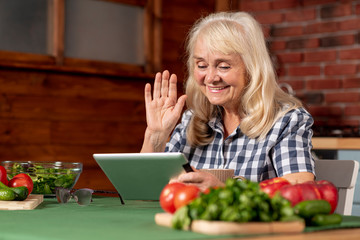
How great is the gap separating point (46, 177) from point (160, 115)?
1.87 ft

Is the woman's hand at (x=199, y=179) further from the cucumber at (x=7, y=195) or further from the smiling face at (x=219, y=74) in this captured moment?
the smiling face at (x=219, y=74)

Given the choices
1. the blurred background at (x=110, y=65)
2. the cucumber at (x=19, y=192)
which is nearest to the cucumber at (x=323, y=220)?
the cucumber at (x=19, y=192)

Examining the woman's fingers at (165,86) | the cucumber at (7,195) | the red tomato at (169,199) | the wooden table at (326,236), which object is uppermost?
the woman's fingers at (165,86)

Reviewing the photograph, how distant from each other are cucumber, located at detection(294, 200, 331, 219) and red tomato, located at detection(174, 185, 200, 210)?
21cm

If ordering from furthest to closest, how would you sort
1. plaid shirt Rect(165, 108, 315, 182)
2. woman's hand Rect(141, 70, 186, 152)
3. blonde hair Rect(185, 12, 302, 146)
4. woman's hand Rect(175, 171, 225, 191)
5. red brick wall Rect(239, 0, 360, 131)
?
red brick wall Rect(239, 0, 360, 131) < woman's hand Rect(141, 70, 186, 152) < blonde hair Rect(185, 12, 302, 146) < plaid shirt Rect(165, 108, 315, 182) < woman's hand Rect(175, 171, 225, 191)

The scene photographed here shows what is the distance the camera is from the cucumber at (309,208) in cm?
136

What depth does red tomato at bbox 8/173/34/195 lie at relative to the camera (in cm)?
198

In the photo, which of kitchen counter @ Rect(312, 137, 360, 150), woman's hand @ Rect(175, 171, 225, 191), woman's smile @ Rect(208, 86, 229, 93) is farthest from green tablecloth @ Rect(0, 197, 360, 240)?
kitchen counter @ Rect(312, 137, 360, 150)

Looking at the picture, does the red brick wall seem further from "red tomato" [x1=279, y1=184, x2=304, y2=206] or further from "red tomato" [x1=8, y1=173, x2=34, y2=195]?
"red tomato" [x1=279, y1=184, x2=304, y2=206]

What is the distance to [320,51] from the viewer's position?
4.20 meters

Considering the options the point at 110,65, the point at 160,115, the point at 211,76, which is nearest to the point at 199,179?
the point at 211,76

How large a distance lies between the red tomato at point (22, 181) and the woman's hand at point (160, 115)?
632 mm

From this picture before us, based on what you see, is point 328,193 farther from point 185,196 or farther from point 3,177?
point 3,177

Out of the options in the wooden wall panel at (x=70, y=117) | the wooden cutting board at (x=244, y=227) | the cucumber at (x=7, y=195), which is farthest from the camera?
the wooden wall panel at (x=70, y=117)
